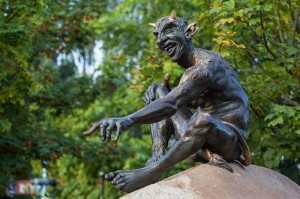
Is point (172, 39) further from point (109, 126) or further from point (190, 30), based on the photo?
point (109, 126)

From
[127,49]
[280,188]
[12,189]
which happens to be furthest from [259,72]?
[127,49]

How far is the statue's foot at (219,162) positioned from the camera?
7637mm

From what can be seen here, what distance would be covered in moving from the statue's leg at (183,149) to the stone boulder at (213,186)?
18 centimetres

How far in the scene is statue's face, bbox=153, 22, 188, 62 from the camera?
789cm

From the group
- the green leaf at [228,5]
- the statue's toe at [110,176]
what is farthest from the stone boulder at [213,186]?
the green leaf at [228,5]

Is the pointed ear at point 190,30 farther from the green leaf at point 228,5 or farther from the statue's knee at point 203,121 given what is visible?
the green leaf at point 228,5

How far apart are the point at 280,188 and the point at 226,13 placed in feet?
14.1

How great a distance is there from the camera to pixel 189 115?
26.9ft

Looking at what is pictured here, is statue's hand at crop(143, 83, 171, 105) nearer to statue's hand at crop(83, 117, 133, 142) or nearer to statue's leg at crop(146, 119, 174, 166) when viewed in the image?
statue's leg at crop(146, 119, 174, 166)

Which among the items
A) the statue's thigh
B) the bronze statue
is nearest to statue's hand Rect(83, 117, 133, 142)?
the bronze statue

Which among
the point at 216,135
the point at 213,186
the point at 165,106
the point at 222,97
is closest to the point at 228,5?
the point at 222,97

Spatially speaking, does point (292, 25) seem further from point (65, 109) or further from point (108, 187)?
point (108, 187)

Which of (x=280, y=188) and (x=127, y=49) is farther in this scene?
(x=127, y=49)

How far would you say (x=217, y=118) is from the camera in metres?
7.93
